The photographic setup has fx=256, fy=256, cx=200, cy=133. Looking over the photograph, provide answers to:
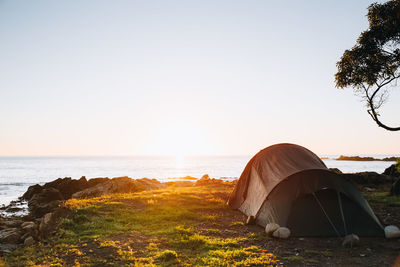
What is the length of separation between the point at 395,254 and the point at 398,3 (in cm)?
1248

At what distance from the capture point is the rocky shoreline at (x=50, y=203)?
361 inches

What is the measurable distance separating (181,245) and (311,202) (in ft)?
15.6

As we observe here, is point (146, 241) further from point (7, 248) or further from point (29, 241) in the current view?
point (7, 248)

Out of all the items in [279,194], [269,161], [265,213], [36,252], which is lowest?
[36,252]

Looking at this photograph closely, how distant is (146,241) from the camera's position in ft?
27.9

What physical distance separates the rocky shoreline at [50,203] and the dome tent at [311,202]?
3965 millimetres

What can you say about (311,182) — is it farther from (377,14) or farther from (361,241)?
(377,14)

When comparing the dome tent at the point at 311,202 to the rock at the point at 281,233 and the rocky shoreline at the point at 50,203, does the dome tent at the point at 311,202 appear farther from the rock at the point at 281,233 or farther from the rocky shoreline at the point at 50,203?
the rocky shoreline at the point at 50,203

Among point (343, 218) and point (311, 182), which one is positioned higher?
point (311, 182)

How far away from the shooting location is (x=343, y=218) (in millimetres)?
8531

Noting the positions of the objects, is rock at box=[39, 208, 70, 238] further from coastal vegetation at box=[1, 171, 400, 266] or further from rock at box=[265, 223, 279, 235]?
rock at box=[265, 223, 279, 235]

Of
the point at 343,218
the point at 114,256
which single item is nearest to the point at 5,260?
the point at 114,256

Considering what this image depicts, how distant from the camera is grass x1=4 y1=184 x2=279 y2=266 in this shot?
22.3ft

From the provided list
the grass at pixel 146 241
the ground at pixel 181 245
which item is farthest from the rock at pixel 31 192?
the ground at pixel 181 245
